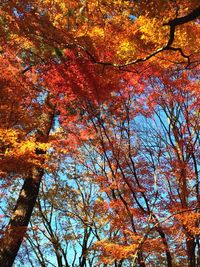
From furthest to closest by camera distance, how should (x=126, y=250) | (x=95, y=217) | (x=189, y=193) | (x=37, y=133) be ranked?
(x=95, y=217), (x=37, y=133), (x=189, y=193), (x=126, y=250)

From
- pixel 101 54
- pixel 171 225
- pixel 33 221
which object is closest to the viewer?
pixel 171 225

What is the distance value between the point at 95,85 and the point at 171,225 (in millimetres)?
4409

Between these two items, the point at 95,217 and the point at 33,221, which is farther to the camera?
the point at 33,221

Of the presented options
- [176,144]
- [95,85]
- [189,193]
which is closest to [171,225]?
[189,193]

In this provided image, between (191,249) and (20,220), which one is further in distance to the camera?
(20,220)

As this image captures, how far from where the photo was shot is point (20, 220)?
29.8 feet

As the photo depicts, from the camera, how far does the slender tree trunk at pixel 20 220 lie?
8.38 metres

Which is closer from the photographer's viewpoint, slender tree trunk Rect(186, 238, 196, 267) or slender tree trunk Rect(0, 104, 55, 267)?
slender tree trunk Rect(186, 238, 196, 267)

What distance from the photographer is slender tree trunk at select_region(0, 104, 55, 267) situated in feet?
27.5

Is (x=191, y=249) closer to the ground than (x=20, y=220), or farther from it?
closer to the ground

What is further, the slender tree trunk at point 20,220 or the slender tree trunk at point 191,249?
the slender tree trunk at point 20,220

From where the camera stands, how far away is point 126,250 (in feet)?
24.1

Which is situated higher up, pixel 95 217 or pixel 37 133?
pixel 37 133

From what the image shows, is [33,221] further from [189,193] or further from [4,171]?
[189,193]
